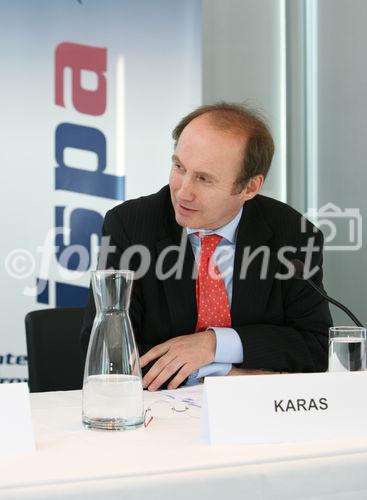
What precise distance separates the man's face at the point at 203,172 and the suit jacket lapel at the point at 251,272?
0.10 meters

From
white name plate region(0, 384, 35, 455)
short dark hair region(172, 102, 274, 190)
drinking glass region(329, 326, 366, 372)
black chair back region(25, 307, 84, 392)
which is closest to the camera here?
white name plate region(0, 384, 35, 455)

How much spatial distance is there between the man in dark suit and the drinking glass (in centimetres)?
48

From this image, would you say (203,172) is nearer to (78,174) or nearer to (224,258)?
(224,258)

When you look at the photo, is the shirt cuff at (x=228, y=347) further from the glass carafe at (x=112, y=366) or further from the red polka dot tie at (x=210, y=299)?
the glass carafe at (x=112, y=366)

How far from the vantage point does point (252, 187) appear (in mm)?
2371

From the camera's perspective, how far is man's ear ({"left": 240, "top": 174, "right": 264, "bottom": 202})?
235 centimetres

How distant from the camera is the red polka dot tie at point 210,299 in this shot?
221 cm

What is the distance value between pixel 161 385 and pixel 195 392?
0.34 feet

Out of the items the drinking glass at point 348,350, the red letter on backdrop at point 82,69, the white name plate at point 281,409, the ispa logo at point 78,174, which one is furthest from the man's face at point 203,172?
the red letter on backdrop at point 82,69

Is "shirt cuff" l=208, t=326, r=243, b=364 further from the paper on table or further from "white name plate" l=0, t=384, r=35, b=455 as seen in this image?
"white name plate" l=0, t=384, r=35, b=455

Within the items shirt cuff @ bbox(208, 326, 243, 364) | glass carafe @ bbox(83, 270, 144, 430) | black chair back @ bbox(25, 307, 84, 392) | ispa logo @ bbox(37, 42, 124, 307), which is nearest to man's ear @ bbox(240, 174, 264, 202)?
shirt cuff @ bbox(208, 326, 243, 364)

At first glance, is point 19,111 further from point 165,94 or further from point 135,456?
point 135,456

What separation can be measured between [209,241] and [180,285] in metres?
0.16

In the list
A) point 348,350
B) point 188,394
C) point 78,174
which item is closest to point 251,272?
point 188,394
